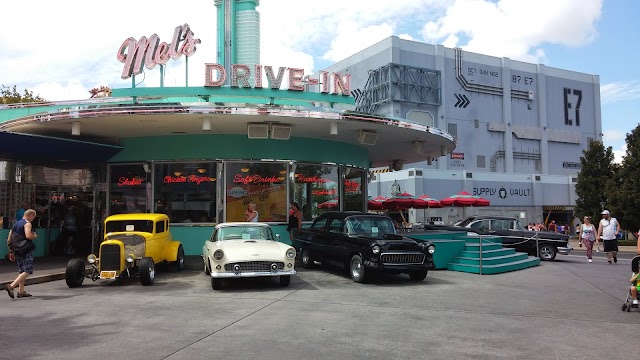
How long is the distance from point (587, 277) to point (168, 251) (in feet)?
35.5

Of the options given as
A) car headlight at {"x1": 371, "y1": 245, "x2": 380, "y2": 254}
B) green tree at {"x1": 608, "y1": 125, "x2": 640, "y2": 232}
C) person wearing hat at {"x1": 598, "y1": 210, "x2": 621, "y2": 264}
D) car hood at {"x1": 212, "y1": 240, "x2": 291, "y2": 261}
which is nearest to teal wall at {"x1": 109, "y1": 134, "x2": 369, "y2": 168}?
car hood at {"x1": 212, "y1": 240, "x2": 291, "y2": 261}

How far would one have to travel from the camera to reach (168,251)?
41.4 ft

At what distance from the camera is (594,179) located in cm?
3616

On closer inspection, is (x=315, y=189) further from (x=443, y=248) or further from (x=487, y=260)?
(x=487, y=260)

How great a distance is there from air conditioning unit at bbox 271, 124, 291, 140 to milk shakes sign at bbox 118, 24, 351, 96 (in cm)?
192

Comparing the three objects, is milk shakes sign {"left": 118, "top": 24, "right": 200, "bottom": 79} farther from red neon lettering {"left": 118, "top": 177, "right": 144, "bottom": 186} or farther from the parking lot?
the parking lot

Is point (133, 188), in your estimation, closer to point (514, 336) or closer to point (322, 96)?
point (322, 96)

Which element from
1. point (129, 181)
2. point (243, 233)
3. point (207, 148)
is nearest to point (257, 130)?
point (207, 148)

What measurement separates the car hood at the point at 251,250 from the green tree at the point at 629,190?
2502 cm

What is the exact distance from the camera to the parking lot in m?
5.91

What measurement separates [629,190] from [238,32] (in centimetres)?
2316

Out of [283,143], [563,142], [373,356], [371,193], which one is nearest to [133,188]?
[283,143]

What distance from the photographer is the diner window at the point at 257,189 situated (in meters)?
16.1

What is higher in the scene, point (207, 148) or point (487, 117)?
point (487, 117)
